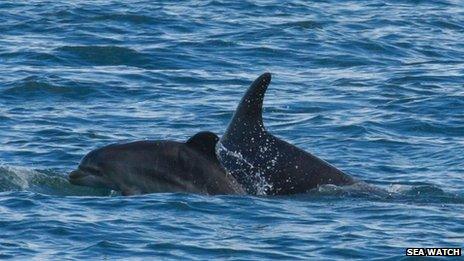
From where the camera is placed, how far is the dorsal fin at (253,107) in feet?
65.8

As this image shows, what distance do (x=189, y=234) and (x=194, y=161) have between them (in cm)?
208

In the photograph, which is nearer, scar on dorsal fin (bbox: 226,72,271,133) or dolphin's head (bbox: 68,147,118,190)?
dolphin's head (bbox: 68,147,118,190)

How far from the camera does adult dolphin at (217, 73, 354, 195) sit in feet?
66.3

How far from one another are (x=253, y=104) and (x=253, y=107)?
0.06m

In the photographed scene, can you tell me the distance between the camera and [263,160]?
20.3 m

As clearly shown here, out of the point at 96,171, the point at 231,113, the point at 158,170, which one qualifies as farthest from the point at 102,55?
Result: the point at 158,170

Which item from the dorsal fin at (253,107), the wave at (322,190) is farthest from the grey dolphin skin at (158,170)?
the dorsal fin at (253,107)

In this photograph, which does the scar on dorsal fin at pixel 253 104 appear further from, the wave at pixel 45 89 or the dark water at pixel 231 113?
the wave at pixel 45 89

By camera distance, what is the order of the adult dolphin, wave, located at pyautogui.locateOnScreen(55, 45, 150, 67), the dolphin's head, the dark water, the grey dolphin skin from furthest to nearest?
wave, located at pyautogui.locateOnScreen(55, 45, 150, 67)
the adult dolphin
the dolphin's head
the grey dolphin skin
the dark water

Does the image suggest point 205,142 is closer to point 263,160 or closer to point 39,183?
point 263,160

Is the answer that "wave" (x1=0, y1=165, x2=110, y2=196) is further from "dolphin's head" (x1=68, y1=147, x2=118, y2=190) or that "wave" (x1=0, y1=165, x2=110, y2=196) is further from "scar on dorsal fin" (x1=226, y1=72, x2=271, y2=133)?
"scar on dorsal fin" (x1=226, y1=72, x2=271, y2=133)

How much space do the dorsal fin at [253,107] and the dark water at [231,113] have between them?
4.10 feet

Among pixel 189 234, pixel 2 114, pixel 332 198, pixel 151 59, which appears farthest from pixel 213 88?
pixel 189 234

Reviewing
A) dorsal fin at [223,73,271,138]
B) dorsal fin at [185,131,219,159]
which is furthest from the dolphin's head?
dorsal fin at [223,73,271,138]
